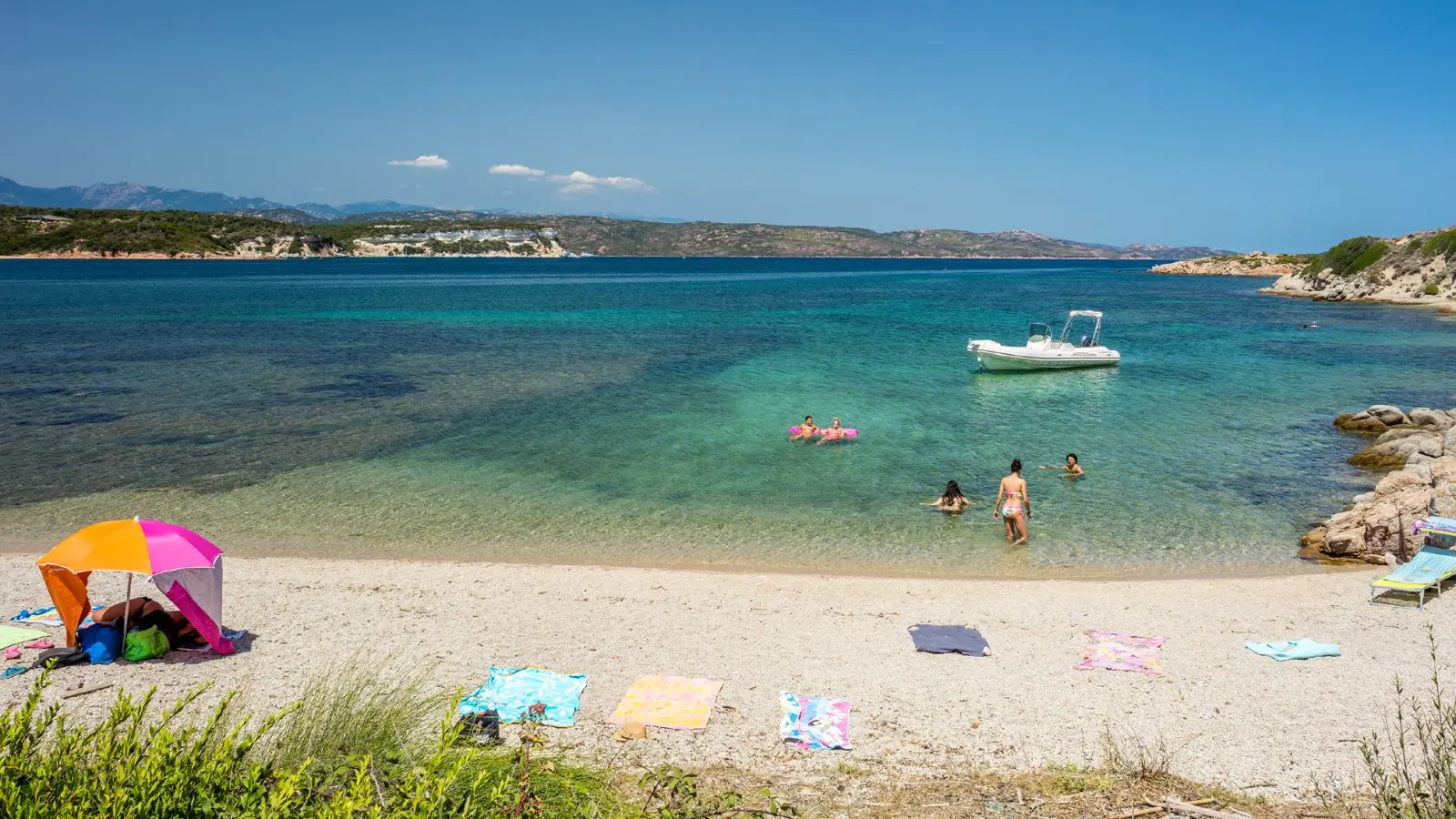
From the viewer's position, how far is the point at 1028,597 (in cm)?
1172

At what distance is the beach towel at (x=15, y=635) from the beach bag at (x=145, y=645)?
132 centimetres

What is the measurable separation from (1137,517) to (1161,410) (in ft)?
39.6

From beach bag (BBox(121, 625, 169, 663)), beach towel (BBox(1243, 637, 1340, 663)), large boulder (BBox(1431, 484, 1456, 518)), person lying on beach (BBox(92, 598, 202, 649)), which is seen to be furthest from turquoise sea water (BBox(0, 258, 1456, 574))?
beach bag (BBox(121, 625, 169, 663))

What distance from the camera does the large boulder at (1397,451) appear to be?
18.4 meters

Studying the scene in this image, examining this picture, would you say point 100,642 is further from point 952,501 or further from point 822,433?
point 822,433

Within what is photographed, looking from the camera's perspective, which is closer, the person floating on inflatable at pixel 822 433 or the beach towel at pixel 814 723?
the beach towel at pixel 814 723

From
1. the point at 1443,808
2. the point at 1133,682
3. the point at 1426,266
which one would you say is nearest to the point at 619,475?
the point at 1133,682

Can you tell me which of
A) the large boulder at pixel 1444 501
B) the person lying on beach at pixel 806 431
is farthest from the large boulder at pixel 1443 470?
the person lying on beach at pixel 806 431

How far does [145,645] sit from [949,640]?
9217 mm

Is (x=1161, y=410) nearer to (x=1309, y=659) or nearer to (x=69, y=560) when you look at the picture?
(x=1309, y=659)

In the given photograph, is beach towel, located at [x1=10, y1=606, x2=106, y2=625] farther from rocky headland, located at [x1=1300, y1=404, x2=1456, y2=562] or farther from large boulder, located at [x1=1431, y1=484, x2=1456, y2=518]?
large boulder, located at [x1=1431, y1=484, x2=1456, y2=518]

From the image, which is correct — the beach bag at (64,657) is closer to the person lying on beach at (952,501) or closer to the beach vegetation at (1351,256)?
the person lying on beach at (952,501)

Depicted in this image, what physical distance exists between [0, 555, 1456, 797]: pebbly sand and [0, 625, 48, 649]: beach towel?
3.58 feet

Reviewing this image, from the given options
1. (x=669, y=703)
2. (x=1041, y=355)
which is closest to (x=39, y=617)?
(x=669, y=703)
